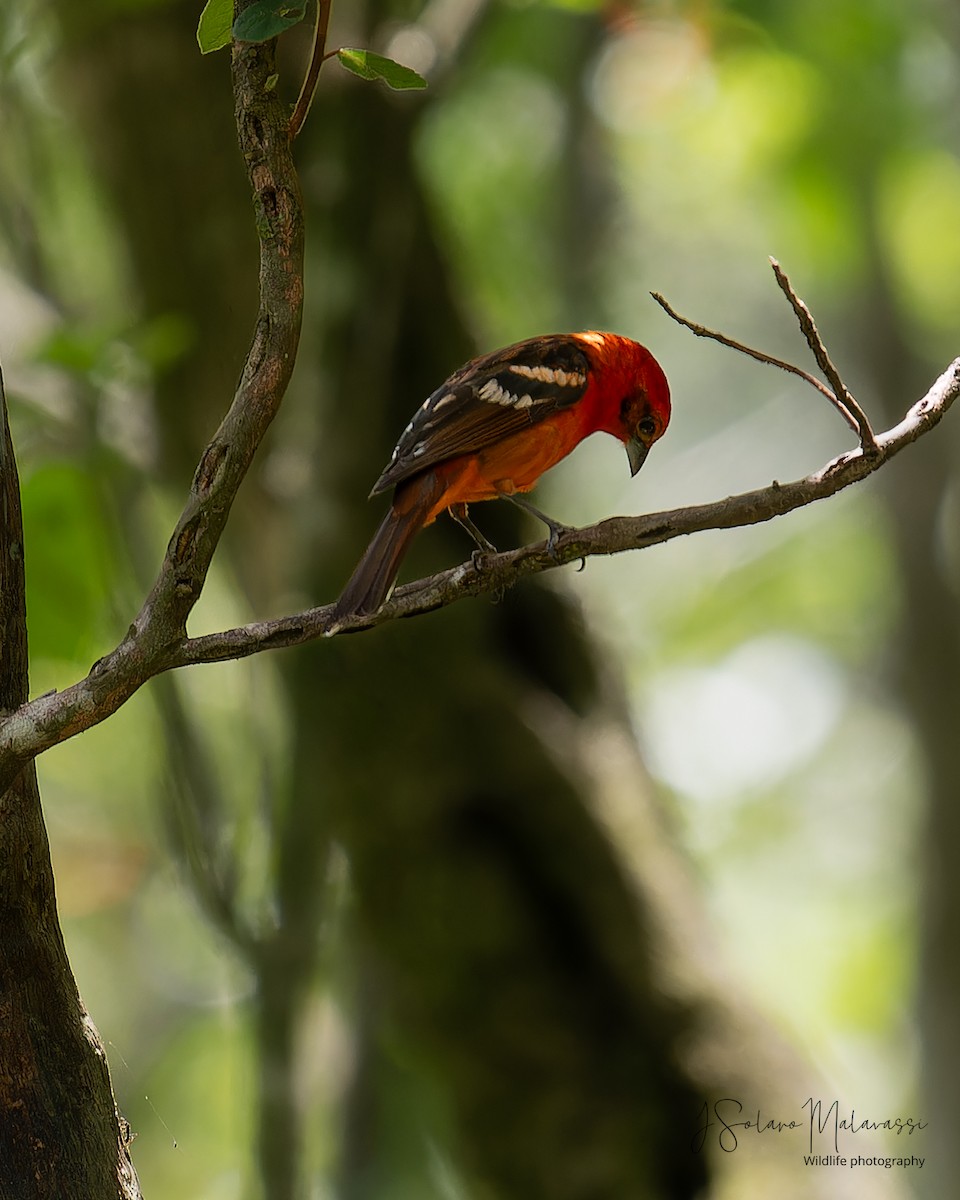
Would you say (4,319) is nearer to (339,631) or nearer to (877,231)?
(339,631)

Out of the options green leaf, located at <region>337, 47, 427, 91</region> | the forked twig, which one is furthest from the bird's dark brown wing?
green leaf, located at <region>337, 47, 427, 91</region>

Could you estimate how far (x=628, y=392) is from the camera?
4.39 meters

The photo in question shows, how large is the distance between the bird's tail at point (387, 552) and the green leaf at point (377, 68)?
0.85 meters

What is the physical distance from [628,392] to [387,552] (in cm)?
164

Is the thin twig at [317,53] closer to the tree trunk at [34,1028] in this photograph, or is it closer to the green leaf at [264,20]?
the green leaf at [264,20]

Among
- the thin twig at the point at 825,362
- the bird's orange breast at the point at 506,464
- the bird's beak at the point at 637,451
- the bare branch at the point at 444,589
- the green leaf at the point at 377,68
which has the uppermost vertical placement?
the bird's beak at the point at 637,451

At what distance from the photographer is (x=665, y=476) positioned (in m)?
15.9

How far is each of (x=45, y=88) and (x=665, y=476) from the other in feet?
35.1

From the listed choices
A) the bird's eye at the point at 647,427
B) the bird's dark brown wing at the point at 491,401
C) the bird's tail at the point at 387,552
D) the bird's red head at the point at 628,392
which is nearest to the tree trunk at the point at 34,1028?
the bird's tail at the point at 387,552

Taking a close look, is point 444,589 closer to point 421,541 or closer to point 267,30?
point 267,30

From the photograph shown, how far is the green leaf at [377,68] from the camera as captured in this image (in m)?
1.88

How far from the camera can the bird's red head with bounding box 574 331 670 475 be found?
4.26 metres

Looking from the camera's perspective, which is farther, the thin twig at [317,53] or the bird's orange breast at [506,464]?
the bird's orange breast at [506,464]

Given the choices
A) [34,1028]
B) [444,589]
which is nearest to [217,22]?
[444,589]
